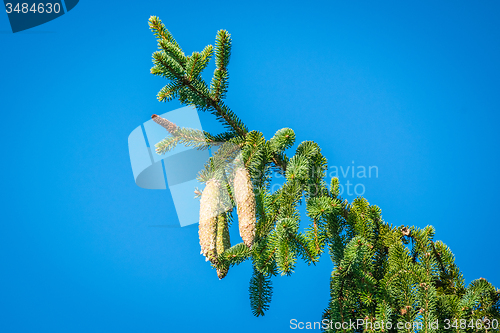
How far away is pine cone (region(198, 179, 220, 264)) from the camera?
2.40 feet

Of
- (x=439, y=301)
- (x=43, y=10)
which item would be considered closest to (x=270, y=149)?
(x=439, y=301)

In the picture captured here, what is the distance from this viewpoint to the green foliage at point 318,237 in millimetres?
746

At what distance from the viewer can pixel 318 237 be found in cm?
74

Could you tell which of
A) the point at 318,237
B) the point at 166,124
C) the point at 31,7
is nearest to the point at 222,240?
the point at 318,237

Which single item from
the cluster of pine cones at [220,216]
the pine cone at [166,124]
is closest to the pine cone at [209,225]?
the cluster of pine cones at [220,216]

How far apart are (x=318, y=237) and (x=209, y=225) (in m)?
0.23

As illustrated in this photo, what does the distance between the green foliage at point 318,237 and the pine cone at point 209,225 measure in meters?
0.03

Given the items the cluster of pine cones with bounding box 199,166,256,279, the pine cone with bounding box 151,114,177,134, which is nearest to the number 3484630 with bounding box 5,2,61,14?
the pine cone with bounding box 151,114,177,134

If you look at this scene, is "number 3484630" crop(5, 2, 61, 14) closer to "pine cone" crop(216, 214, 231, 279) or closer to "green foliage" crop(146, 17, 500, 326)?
"green foliage" crop(146, 17, 500, 326)

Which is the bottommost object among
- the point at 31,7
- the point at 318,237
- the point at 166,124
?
the point at 318,237

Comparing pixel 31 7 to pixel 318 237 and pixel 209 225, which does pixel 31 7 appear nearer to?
pixel 209 225

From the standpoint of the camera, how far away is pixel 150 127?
0.93 m

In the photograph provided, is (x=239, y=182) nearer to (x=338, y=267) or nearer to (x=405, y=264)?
(x=338, y=267)

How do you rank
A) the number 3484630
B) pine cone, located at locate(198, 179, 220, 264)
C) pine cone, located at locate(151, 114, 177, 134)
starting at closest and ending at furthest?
1. pine cone, located at locate(198, 179, 220, 264)
2. pine cone, located at locate(151, 114, 177, 134)
3. the number 3484630
